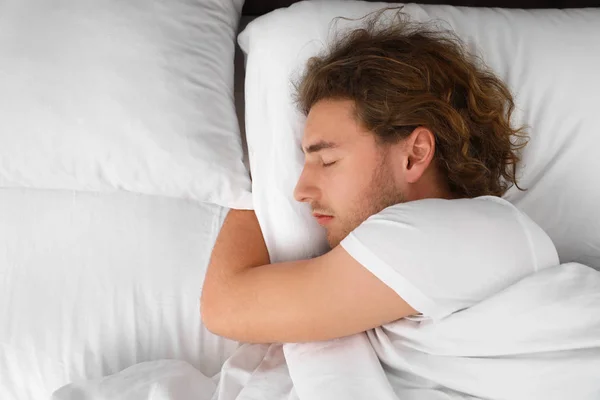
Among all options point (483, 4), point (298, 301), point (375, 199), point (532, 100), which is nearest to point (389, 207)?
point (375, 199)

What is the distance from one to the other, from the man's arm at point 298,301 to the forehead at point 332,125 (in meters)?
0.22

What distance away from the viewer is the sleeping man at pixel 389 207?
0.91 m

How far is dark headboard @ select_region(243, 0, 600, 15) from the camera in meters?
1.47

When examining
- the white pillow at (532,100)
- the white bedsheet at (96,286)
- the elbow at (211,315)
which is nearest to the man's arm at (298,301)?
the elbow at (211,315)

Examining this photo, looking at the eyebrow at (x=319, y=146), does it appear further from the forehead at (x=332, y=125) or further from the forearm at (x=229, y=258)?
the forearm at (x=229, y=258)

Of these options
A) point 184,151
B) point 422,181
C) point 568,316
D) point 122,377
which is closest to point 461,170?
point 422,181

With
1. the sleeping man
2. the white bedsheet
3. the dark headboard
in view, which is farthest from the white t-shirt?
the dark headboard

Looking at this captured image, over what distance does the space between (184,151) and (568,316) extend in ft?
2.30

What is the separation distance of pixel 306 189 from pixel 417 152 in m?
0.20

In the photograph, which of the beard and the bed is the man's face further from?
the bed

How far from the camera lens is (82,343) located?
43.8 inches

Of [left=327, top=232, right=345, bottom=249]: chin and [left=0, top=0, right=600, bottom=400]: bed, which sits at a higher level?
[left=327, top=232, right=345, bottom=249]: chin

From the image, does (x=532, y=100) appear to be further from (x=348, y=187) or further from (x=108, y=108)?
(x=108, y=108)

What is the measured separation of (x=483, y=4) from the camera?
4.89ft
